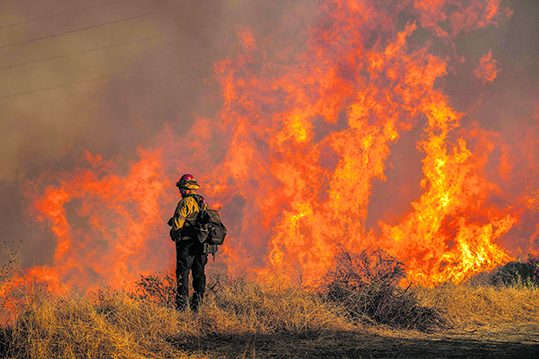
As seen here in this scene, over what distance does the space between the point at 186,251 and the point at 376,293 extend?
3.74 m

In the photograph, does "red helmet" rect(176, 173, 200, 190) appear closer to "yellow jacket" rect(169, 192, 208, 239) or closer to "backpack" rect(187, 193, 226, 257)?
"yellow jacket" rect(169, 192, 208, 239)

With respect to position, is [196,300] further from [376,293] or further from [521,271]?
[521,271]

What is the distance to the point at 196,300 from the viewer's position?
6.59 meters

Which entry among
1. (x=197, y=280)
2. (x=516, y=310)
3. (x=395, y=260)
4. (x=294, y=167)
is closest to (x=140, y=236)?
(x=294, y=167)

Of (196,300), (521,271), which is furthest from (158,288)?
(521,271)

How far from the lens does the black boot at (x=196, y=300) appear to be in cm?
637

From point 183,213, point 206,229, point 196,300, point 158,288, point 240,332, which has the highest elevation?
point 183,213

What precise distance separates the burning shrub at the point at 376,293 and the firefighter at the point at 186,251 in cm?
256

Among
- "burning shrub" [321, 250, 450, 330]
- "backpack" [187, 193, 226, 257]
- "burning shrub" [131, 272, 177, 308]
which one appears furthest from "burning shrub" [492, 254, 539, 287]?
"burning shrub" [131, 272, 177, 308]

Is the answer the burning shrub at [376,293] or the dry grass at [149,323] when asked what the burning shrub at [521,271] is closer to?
the burning shrub at [376,293]

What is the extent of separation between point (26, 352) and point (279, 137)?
17089 millimetres

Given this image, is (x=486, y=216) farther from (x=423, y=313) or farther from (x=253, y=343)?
(x=253, y=343)

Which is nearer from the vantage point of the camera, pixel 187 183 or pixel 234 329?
pixel 234 329

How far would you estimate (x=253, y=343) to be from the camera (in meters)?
4.92
